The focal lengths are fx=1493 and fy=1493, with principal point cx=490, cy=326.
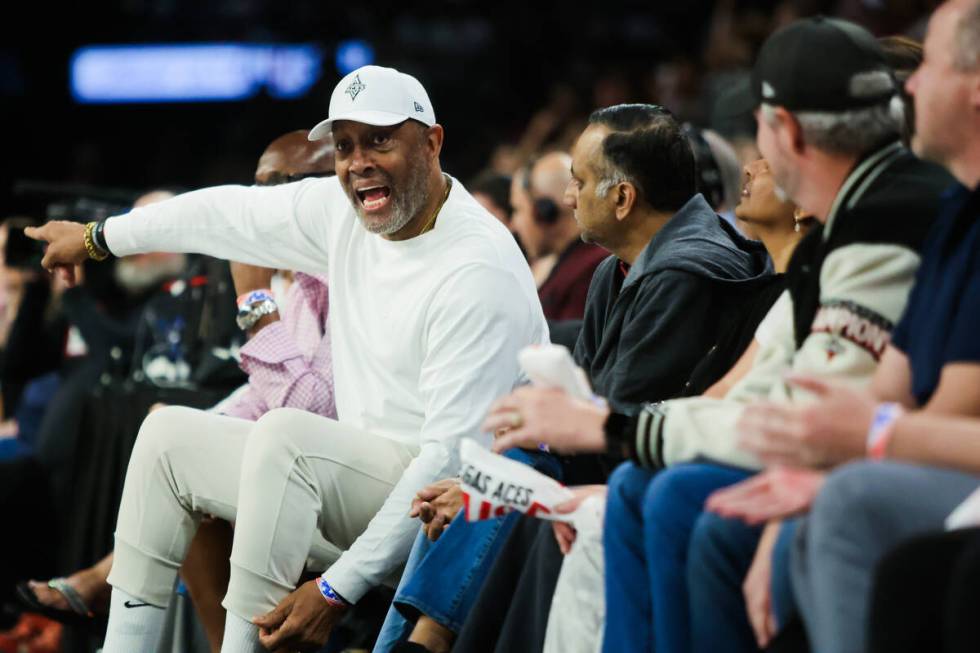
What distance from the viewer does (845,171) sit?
227 cm

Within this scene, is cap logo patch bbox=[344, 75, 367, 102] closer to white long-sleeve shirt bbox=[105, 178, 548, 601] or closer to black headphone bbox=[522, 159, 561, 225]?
white long-sleeve shirt bbox=[105, 178, 548, 601]

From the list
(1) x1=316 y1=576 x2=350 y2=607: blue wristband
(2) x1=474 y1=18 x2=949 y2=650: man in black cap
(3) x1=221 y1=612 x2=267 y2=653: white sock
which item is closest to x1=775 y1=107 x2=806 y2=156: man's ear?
(2) x1=474 y1=18 x2=949 y2=650: man in black cap

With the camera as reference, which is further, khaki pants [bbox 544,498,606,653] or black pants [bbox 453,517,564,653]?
black pants [bbox 453,517,564,653]

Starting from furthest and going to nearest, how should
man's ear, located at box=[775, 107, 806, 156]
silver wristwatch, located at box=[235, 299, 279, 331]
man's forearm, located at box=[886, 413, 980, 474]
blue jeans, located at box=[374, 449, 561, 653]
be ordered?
silver wristwatch, located at box=[235, 299, 279, 331]
blue jeans, located at box=[374, 449, 561, 653]
man's ear, located at box=[775, 107, 806, 156]
man's forearm, located at box=[886, 413, 980, 474]

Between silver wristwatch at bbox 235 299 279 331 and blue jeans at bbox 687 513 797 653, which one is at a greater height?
silver wristwatch at bbox 235 299 279 331

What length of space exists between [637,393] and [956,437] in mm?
1111

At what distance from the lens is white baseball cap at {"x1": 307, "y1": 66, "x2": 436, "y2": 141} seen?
10.8 ft

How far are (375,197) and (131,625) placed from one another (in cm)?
105

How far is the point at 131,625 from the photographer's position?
3119mm

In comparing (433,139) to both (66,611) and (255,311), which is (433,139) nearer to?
(255,311)

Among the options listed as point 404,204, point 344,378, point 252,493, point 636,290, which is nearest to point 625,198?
point 636,290

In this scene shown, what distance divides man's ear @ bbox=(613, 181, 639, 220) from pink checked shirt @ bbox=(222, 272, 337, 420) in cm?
84

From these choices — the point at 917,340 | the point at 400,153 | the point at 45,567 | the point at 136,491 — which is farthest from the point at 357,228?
the point at 45,567

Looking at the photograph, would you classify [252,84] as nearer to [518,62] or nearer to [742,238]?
[518,62]
